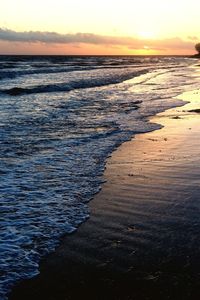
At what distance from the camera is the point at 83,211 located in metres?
6.92

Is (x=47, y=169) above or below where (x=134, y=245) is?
above

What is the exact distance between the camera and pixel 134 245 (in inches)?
217

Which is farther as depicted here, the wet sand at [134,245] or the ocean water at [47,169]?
the ocean water at [47,169]

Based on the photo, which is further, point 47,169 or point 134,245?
point 47,169

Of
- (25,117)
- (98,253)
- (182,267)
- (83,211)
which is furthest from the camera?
(25,117)

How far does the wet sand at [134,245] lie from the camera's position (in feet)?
14.8

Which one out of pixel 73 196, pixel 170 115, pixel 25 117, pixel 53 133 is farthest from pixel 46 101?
pixel 73 196

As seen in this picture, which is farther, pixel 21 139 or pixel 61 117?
pixel 61 117

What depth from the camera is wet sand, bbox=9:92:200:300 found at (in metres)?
4.51

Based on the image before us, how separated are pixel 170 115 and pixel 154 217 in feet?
38.8

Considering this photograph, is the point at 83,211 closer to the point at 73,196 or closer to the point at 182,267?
the point at 73,196

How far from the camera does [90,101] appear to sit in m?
23.8

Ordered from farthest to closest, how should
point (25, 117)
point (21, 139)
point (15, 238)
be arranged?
point (25, 117) → point (21, 139) → point (15, 238)

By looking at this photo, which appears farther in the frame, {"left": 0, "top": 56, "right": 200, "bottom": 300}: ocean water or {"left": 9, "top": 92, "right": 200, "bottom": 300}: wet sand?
{"left": 0, "top": 56, "right": 200, "bottom": 300}: ocean water
